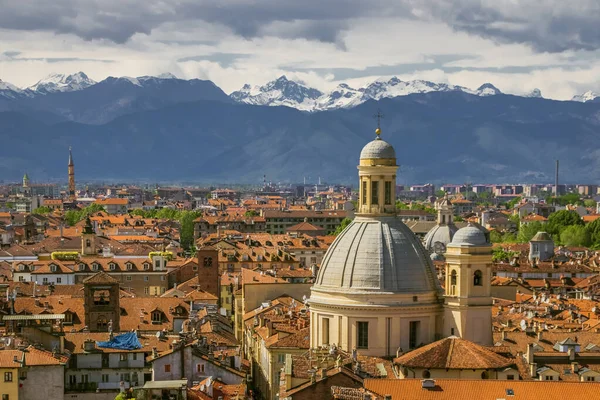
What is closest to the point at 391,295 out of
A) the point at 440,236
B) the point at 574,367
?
the point at 574,367

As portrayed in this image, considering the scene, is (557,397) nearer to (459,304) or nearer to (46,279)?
(459,304)

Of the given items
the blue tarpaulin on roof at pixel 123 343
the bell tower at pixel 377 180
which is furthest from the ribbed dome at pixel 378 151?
the blue tarpaulin on roof at pixel 123 343

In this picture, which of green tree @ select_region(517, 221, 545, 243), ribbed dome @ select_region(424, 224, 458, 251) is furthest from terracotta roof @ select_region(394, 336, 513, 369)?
green tree @ select_region(517, 221, 545, 243)

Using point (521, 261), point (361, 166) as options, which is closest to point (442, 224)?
point (521, 261)

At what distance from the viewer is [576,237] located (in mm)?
188125

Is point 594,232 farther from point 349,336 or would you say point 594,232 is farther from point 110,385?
point 110,385

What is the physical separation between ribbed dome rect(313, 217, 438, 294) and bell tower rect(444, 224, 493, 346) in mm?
1743

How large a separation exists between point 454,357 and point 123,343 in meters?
17.9

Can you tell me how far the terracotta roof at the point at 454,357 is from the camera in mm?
53094

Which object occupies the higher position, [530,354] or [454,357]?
[454,357]

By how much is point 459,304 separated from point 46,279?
58.8m

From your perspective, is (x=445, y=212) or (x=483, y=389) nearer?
(x=483, y=389)

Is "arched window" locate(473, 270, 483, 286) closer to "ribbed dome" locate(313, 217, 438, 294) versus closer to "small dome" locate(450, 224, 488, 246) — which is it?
"small dome" locate(450, 224, 488, 246)

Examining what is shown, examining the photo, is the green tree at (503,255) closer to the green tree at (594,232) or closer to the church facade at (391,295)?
the green tree at (594,232)
